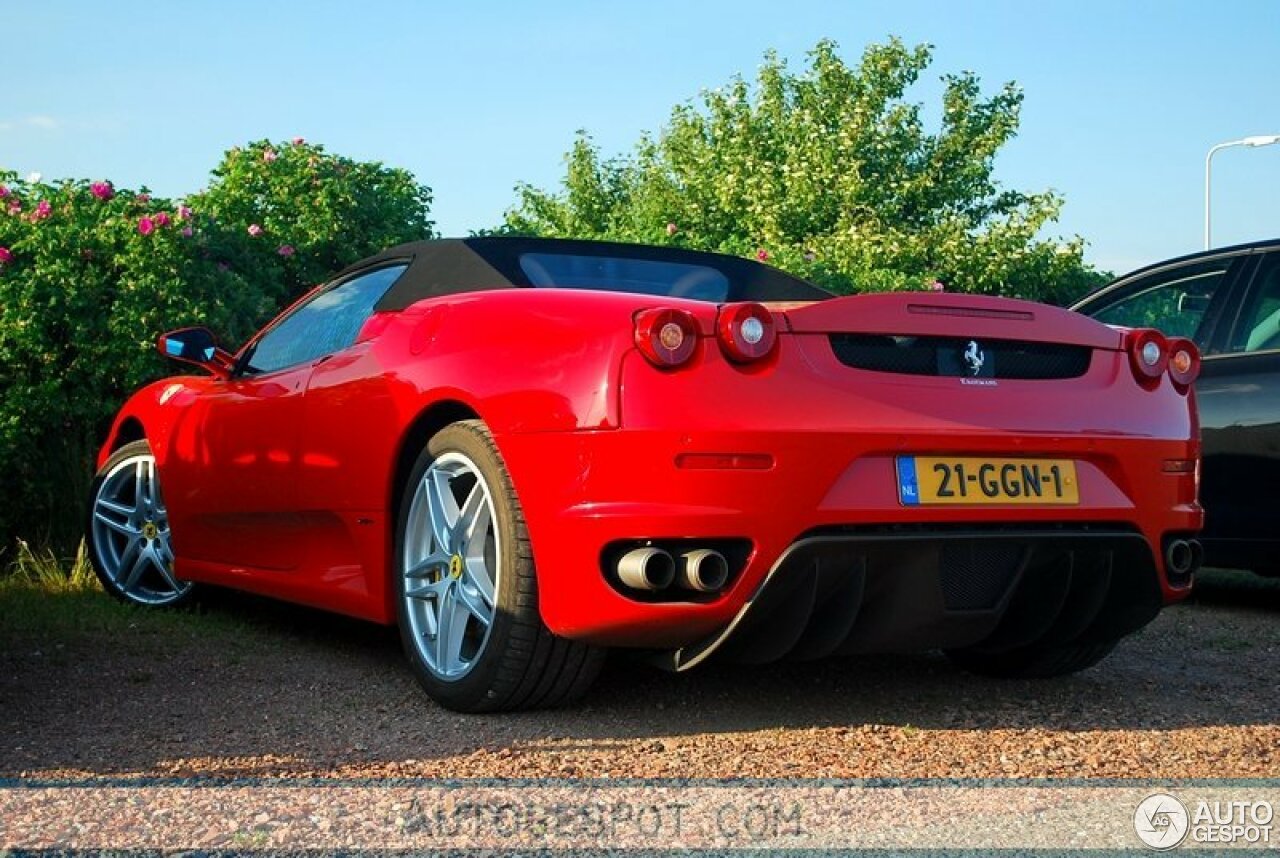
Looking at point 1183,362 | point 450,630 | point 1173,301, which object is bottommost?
point 450,630

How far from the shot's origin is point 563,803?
3609 millimetres

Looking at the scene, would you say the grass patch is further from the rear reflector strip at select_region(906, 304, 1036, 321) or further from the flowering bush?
the rear reflector strip at select_region(906, 304, 1036, 321)

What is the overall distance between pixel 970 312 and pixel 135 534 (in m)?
4.04

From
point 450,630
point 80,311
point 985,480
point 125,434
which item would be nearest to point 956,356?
point 985,480

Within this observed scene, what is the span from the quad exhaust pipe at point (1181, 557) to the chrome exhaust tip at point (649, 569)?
62.1 inches

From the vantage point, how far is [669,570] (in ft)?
13.6

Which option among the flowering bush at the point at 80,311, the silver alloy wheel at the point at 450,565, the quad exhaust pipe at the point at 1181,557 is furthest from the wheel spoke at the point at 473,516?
the flowering bush at the point at 80,311

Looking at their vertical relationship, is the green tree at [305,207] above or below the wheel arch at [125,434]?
above

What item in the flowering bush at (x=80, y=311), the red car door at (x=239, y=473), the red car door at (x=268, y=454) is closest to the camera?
the red car door at (x=268, y=454)

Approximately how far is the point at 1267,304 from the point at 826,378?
3.83 meters

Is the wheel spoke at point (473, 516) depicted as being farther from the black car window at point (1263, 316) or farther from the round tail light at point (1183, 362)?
the black car window at point (1263, 316)

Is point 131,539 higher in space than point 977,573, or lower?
lower

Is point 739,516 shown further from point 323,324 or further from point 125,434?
point 125,434

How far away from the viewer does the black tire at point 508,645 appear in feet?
14.5
